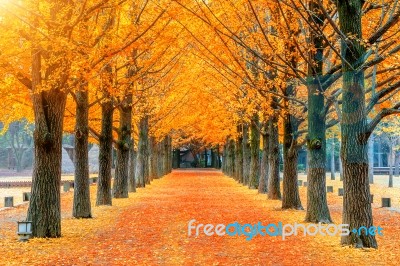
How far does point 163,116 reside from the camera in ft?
141

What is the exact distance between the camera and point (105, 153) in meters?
22.5

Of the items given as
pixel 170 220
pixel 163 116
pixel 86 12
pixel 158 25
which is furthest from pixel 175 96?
pixel 86 12

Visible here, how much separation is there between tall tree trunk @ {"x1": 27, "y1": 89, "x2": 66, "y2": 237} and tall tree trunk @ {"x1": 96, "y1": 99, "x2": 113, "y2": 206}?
8.83m

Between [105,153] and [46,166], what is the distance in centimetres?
919

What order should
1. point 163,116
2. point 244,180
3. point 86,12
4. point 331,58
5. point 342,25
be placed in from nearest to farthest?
point 342,25 → point 86,12 → point 331,58 → point 244,180 → point 163,116

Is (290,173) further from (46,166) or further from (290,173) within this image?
(46,166)

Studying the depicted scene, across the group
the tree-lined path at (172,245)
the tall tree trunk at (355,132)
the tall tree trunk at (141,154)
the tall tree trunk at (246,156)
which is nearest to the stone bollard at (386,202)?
the tree-lined path at (172,245)


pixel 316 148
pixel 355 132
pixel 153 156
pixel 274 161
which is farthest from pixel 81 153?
pixel 153 156

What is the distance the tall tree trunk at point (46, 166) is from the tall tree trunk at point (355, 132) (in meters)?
6.75

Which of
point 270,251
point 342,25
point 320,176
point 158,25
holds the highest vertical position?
point 158,25

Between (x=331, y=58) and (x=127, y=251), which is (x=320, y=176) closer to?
(x=331, y=58)

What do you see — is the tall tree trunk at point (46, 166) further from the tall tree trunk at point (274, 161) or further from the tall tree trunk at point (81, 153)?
the tall tree trunk at point (274, 161)

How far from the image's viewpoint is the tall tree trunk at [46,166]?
13211 mm

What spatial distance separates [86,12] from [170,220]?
723 centimetres
